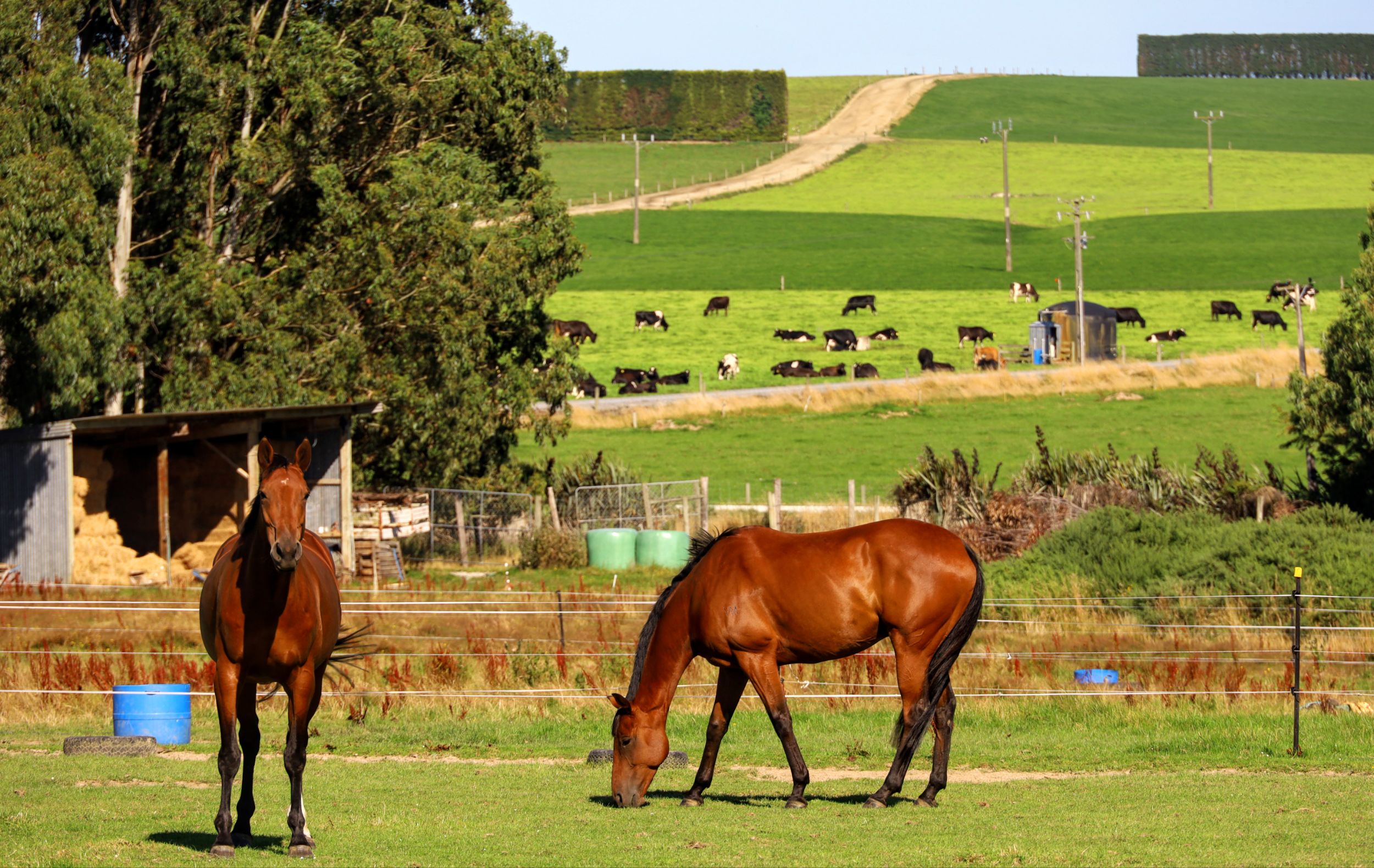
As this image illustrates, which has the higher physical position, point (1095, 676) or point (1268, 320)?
point (1268, 320)

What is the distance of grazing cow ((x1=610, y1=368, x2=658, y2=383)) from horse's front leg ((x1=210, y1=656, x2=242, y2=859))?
4859 centimetres

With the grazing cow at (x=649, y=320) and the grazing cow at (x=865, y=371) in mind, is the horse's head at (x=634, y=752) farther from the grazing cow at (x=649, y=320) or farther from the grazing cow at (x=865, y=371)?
the grazing cow at (x=649, y=320)

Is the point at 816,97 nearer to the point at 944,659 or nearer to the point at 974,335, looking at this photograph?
the point at 974,335


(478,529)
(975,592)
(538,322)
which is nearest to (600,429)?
(538,322)

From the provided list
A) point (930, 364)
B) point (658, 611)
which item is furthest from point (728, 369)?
point (658, 611)

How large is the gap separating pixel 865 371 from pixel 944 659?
48673 mm

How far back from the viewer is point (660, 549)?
96.9 feet

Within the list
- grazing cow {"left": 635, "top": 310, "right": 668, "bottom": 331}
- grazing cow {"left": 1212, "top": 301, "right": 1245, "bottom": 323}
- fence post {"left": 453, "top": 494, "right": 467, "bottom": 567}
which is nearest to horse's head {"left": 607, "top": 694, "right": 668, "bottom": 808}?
fence post {"left": 453, "top": 494, "right": 467, "bottom": 567}

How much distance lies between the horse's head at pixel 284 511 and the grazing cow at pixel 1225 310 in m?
70.3

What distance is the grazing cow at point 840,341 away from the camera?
65.9m

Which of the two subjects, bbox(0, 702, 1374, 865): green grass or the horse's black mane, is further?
the horse's black mane

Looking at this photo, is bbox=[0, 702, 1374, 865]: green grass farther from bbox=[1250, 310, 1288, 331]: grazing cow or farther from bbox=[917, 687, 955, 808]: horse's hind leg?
bbox=[1250, 310, 1288, 331]: grazing cow

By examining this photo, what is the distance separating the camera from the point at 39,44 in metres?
25.8

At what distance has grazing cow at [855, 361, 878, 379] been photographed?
193 feet
